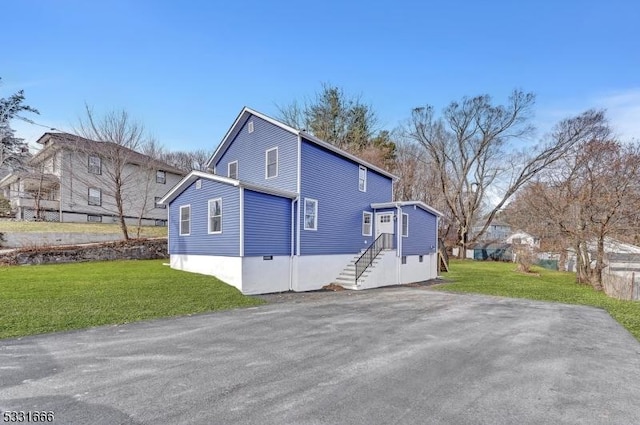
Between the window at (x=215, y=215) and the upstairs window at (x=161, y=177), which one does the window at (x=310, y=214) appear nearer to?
the window at (x=215, y=215)

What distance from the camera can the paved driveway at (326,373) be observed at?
3.54 meters

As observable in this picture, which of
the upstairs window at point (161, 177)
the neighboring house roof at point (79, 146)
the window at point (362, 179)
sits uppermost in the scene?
the neighboring house roof at point (79, 146)

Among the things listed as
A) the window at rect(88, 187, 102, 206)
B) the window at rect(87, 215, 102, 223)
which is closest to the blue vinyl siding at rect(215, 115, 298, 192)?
the window at rect(88, 187, 102, 206)

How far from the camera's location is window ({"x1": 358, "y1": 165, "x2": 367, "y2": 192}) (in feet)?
57.2

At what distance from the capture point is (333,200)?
52.0 ft

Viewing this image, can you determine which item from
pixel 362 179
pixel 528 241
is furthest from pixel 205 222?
pixel 528 241

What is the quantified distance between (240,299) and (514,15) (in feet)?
51.6

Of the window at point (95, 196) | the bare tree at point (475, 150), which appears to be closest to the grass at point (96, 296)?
the window at point (95, 196)

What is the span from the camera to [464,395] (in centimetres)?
402

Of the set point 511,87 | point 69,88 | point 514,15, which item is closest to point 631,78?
point 514,15

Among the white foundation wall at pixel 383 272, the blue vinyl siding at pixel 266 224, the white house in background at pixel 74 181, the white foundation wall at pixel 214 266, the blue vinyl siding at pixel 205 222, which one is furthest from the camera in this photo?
the white house in background at pixel 74 181

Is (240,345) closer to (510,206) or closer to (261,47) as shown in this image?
(261,47)

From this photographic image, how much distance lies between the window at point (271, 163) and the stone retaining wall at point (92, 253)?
8.14 m

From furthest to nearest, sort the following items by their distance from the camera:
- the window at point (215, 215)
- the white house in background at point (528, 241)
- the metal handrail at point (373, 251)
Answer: the white house in background at point (528, 241) < the metal handrail at point (373, 251) < the window at point (215, 215)
